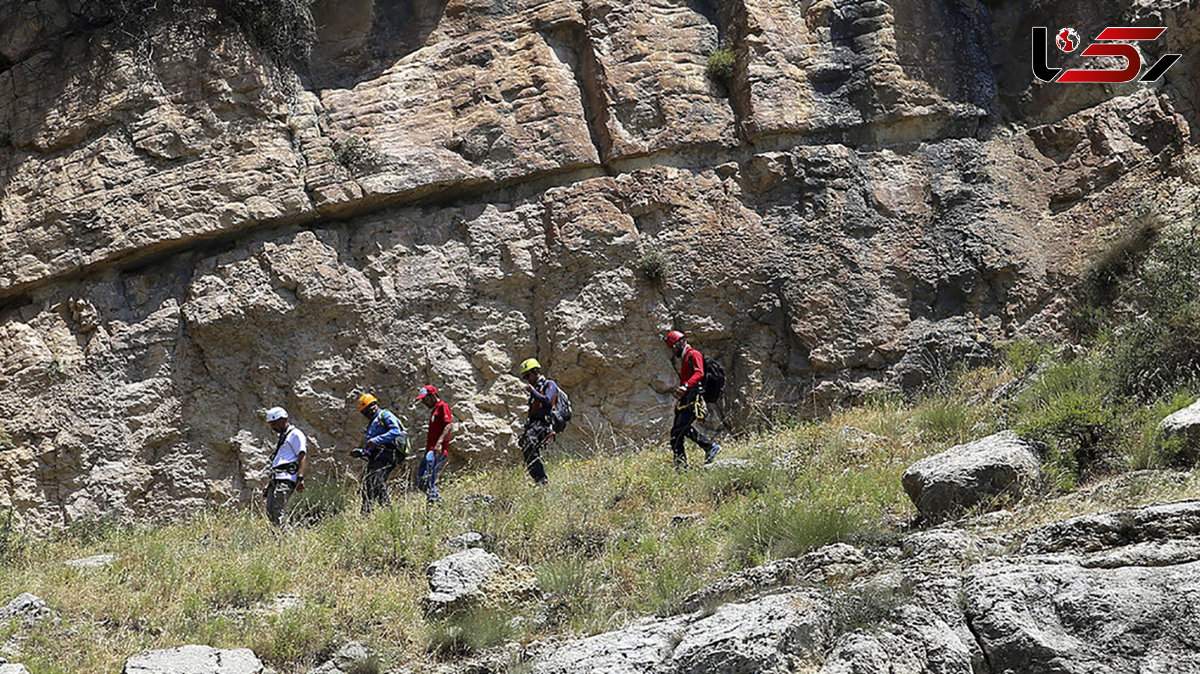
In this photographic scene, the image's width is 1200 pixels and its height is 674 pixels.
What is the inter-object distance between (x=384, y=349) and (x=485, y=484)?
2.10 meters

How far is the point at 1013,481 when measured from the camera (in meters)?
7.38

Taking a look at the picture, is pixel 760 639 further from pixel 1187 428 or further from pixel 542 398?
pixel 542 398

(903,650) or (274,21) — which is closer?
(903,650)

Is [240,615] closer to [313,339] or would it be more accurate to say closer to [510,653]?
[510,653]

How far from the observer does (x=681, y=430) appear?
10.8 metres

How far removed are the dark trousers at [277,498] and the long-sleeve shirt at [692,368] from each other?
3.92 metres

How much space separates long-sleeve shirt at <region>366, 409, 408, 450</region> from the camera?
35.4 feet

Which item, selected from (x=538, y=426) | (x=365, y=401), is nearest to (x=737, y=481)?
(x=538, y=426)

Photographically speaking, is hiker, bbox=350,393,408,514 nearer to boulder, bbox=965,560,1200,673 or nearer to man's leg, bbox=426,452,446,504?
man's leg, bbox=426,452,446,504

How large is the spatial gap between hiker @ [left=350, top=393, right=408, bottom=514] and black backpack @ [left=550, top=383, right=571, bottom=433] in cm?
149

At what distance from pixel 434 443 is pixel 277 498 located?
5.18 feet

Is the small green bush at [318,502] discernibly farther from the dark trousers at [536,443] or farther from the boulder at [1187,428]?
the boulder at [1187,428]

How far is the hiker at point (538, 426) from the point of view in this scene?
11109 mm

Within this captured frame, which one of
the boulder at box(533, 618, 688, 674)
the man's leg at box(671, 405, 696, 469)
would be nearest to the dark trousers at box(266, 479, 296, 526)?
the man's leg at box(671, 405, 696, 469)
